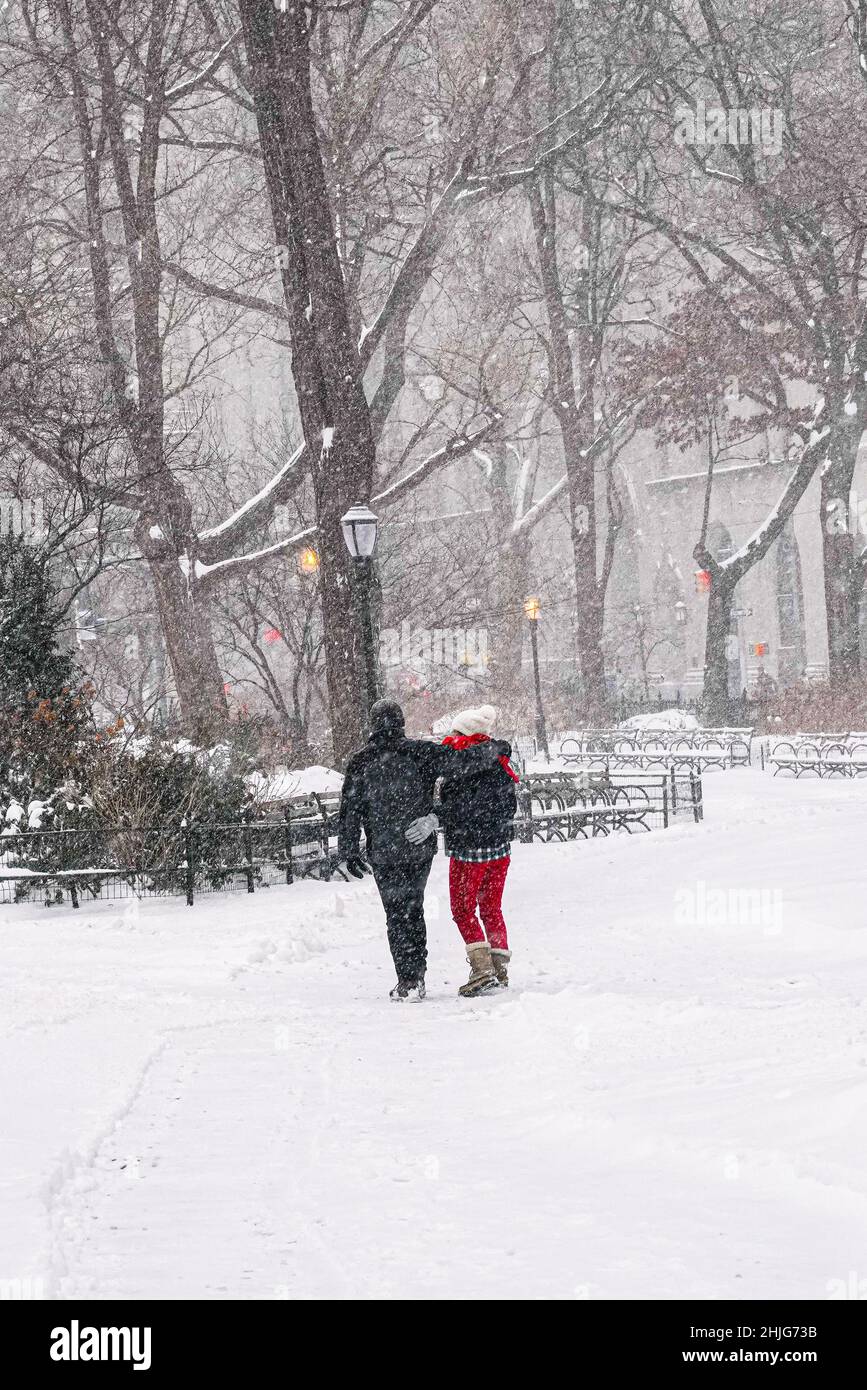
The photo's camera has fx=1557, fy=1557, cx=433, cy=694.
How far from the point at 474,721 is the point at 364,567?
21.4 feet

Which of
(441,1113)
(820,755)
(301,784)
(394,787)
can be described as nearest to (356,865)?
(394,787)

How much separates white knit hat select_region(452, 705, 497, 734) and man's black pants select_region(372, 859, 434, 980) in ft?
2.81

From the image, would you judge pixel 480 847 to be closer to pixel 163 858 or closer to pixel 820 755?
pixel 163 858

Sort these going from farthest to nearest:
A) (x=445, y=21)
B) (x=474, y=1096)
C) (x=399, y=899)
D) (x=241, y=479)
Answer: (x=241, y=479)
(x=445, y=21)
(x=399, y=899)
(x=474, y=1096)

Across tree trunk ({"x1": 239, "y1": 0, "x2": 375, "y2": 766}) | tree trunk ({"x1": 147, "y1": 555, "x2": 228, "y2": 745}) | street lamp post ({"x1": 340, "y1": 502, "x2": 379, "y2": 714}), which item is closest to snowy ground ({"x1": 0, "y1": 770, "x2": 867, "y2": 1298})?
street lamp post ({"x1": 340, "y1": 502, "x2": 379, "y2": 714})

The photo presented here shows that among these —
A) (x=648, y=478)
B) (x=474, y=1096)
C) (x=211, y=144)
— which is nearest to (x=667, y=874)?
(x=474, y=1096)

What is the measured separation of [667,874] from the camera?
49.1ft

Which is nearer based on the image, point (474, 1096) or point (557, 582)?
point (474, 1096)

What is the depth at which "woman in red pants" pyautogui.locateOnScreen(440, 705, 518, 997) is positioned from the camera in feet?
31.4

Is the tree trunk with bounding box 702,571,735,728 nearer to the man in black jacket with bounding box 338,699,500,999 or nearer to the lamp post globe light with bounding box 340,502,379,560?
the lamp post globe light with bounding box 340,502,379,560

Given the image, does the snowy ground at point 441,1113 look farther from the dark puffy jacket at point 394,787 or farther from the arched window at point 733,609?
the arched window at point 733,609
